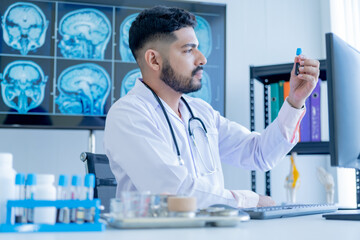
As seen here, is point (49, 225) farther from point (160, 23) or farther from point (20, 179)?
point (160, 23)

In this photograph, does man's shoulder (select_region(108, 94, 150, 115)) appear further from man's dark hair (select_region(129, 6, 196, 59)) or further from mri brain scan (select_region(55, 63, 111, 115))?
mri brain scan (select_region(55, 63, 111, 115))

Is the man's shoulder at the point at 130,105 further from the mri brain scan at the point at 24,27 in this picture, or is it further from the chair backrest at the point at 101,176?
the mri brain scan at the point at 24,27

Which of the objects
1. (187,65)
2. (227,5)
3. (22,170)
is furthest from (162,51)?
(227,5)

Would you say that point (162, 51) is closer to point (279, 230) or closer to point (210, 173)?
point (210, 173)

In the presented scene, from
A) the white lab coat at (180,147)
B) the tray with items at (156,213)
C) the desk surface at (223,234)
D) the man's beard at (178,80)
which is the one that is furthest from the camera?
the man's beard at (178,80)

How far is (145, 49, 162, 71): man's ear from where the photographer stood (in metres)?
1.88

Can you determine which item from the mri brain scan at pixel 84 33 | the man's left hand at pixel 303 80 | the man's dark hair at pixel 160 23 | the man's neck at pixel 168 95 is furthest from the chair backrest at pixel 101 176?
the mri brain scan at pixel 84 33

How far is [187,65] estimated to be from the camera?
1840mm

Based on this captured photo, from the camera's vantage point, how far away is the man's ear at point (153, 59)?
188 centimetres

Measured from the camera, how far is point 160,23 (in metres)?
1.86

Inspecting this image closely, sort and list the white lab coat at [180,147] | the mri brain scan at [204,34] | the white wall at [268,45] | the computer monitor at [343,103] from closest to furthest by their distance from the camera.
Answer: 1. the computer monitor at [343,103]
2. the white lab coat at [180,147]
3. the mri brain scan at [204,34]
4. the white wall at [268,45]

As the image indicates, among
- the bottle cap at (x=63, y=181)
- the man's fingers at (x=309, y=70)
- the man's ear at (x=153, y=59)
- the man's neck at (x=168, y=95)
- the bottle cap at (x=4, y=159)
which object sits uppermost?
the man's ear at (x=153, y=59)

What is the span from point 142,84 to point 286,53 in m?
1.71

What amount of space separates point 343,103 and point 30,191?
0.79 m
